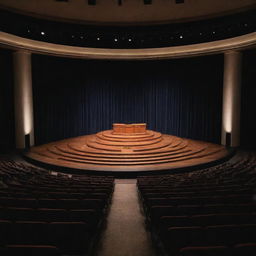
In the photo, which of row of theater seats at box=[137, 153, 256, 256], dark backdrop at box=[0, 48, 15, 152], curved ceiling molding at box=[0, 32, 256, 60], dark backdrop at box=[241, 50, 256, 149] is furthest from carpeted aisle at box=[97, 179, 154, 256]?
dark backdrop at box=[241, 50, 256, 149]

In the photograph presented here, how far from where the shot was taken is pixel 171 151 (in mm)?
11062

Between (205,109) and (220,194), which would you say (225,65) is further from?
(220,194)

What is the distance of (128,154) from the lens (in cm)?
1035

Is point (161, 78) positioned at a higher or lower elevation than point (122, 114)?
higher

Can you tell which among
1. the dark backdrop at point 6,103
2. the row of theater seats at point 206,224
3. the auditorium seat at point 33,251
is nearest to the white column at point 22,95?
the dark backdrop at point 6,103

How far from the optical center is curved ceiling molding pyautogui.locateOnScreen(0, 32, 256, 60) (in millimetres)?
11030

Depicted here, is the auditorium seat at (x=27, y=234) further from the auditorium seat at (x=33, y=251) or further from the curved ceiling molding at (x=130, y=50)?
the curved ceiling molding at (x=130, y=50)

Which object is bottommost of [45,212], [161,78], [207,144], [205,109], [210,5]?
[207,144]

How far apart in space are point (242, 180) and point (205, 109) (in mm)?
8923

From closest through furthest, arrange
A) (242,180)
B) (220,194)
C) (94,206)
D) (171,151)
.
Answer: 1. (94,206)
2. (220,194)
3. (242,180)
4. (171,151)

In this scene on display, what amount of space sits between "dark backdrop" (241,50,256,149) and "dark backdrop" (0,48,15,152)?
1164 cm

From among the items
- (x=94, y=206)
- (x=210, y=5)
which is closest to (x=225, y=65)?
(x=210, y=5)

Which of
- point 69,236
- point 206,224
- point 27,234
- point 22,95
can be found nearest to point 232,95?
point 22,95

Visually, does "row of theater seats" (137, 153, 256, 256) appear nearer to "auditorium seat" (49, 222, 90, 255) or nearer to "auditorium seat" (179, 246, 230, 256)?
"auditorium seat" (179, 246, 230, 256)
